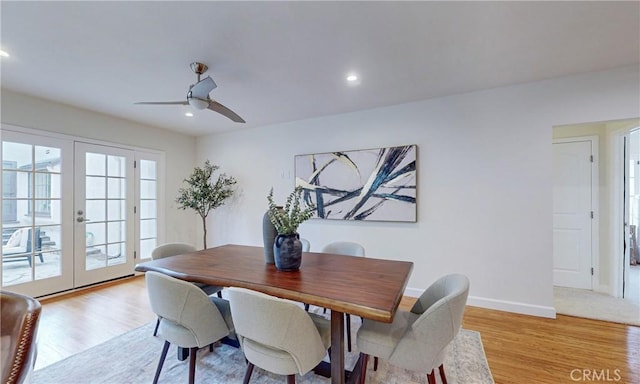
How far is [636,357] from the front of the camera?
211cm

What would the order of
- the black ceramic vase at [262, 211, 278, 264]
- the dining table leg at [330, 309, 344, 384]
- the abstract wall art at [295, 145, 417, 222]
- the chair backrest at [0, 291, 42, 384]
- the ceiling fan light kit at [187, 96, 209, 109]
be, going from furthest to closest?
the abstract wall art at [295, 145, 417, 222]
the ceiling fan light kit at [187, 96, 209, 109]
the black ceramic vase at [262, 211, 278, 264]
the dining table leg at [330, 309, 344, 384]
the chair backrest at [0, 291, 42, 384]

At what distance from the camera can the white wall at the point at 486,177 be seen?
277 cm

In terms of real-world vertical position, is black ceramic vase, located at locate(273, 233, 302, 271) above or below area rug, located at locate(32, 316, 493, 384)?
above

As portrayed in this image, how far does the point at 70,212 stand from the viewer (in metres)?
3.61

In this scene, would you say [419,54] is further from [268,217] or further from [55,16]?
[55,16]

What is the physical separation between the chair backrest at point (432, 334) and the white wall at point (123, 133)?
4622mm

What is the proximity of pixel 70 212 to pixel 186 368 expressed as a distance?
3014 millimetres

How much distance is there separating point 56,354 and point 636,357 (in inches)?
180

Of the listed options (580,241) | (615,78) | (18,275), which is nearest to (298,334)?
(615,78)

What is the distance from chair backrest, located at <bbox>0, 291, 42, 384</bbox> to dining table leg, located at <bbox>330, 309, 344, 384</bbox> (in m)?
1.22

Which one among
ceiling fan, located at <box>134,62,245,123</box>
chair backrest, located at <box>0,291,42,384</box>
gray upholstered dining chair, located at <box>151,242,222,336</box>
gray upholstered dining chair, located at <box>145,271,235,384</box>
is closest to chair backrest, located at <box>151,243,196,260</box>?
gray upholstered dining chair, located at <box>151,242,222,336</box>

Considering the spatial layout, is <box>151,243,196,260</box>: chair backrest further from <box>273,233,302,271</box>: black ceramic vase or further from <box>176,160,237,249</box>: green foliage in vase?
<box>176,160,237,249</box>: green foliage in vase

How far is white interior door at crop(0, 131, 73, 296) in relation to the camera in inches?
122

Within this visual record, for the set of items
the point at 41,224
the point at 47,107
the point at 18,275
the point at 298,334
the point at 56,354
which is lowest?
the point at 56,354
